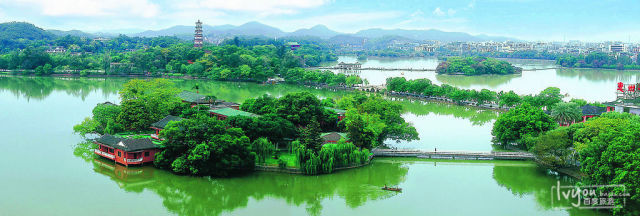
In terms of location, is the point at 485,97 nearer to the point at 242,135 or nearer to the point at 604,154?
the point at 604,154

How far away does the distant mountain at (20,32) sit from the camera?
78875mm

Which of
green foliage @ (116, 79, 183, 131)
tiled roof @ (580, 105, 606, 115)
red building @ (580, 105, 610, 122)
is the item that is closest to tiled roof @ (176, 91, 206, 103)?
green foliage @ (116, 79, 183, 131)

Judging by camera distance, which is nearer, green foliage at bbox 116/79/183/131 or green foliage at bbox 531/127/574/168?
green foliage at bbox 531/127/574/168

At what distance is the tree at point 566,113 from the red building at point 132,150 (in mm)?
14935

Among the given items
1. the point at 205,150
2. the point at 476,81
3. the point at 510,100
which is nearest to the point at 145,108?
the point at 205,150

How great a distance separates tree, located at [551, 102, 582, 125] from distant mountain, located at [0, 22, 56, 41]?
7952cm

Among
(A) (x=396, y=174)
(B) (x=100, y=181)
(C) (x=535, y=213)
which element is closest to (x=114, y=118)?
(B) (x=100, y=181)

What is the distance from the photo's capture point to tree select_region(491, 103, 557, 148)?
16.4m

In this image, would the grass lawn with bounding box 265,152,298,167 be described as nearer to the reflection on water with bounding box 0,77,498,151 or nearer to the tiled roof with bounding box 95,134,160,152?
the tiled roof with bounding box 95,134,160,152

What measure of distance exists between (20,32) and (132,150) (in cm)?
8355

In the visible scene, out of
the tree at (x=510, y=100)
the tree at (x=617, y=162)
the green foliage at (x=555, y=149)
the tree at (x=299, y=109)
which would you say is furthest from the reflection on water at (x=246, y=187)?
the tree at (x=510, y=100)

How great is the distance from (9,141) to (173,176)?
7742 millimetres

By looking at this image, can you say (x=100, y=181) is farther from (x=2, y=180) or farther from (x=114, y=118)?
(x=114, y=118)

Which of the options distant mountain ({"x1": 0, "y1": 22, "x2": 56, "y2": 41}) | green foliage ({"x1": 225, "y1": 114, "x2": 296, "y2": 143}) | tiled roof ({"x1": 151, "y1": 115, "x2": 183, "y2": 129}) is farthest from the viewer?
distant mountain ({"x1": 0, "y1": 22, "x2": 56, "y2": 41})
